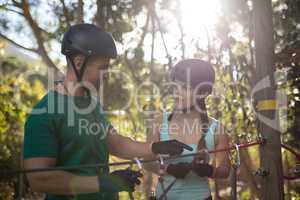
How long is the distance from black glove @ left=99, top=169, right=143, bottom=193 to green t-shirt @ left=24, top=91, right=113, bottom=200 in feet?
0.38

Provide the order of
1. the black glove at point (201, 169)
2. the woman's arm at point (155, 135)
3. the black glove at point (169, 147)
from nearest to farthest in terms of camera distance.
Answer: the black glove at point (169, 147) < the black glove at point (201, 169) < the woman's arm at point (155, 135)

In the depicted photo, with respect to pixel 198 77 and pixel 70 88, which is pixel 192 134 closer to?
pixel 198 77

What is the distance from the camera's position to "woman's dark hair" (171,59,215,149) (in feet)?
9.32

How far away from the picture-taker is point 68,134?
1.99 metres

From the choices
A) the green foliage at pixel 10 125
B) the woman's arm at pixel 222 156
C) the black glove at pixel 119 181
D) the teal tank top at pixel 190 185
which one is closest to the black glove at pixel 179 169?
the teal tank top at pixel 190 185

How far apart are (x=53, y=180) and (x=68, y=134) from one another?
0.79 ft

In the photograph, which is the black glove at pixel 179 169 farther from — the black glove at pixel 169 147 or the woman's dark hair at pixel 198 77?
the woman's dark hair at pixel 198 77

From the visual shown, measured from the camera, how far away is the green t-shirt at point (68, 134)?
1.88m

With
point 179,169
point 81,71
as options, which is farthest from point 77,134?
point 179,169

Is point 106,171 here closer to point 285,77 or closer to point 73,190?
point 73,190

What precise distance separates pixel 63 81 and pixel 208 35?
17.3 ft

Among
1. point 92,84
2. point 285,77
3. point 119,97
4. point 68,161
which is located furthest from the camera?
point 119,97

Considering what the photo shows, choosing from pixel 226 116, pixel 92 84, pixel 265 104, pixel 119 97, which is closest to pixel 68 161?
pixel 92 84

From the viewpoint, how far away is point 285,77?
5820 mm
